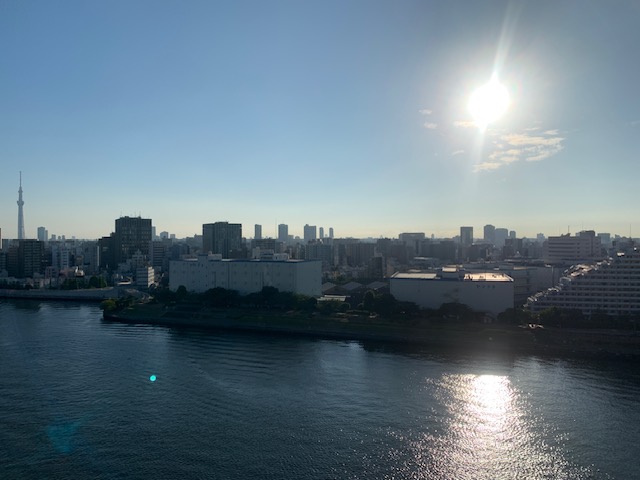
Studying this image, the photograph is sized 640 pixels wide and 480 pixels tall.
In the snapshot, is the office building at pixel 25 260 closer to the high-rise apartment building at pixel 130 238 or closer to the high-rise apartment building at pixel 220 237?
the high-rise apartment building at pixel 130 238

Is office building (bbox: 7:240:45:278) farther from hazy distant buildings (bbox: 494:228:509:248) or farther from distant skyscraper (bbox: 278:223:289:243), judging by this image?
hazy distant buildings (bbox: 494:228:509:248)

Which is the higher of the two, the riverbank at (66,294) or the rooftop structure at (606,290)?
the rooftop structure at (606,290)

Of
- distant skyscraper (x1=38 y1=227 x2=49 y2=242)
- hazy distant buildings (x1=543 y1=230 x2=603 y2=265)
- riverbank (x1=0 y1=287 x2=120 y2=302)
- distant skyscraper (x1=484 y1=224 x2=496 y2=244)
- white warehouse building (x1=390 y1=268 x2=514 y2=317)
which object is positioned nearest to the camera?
white warehouse building (x1=390 y1=268 x2=514 y2=317)

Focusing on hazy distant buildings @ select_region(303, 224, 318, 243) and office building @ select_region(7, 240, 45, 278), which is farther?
hazy distant buildings @ select_region(303, 224, 318, 243)

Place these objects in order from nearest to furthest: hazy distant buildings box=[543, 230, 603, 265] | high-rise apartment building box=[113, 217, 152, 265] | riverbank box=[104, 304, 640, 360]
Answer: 1. riverbank box=[104, 304, 640, 360]
2. hazy distant buildings box=[543, 230, 603, 265]
3. high-rise apartment building box=[113, 217, 152, 265]

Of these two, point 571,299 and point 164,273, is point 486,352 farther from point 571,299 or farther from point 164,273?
point 164,273

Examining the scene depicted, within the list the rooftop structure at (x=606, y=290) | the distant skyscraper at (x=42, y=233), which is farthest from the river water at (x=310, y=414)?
the distant skyscraper at (x=42, y=233)

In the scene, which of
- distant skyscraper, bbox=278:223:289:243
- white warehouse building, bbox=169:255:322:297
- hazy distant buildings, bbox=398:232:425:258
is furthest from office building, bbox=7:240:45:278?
distant skyscraper, bbox=278:223:289:243
